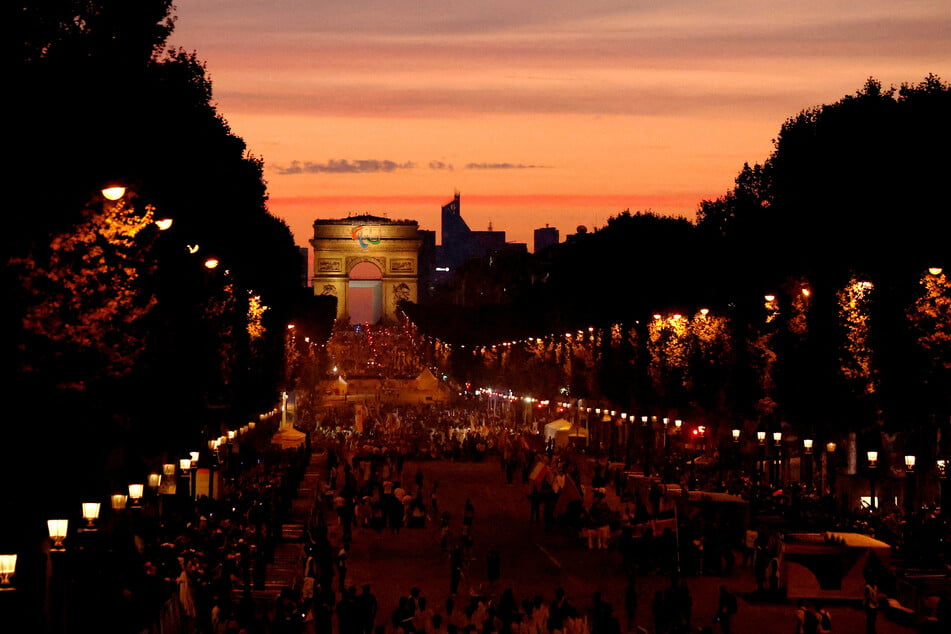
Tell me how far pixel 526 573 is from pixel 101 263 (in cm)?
1322

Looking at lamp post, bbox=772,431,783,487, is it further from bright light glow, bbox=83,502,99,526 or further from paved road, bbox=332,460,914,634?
bright light glow, bbox=83,502,99,526

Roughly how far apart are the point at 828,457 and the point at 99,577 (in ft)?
102

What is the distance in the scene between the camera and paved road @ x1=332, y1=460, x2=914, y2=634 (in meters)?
28.2

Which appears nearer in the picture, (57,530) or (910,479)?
(57,530)

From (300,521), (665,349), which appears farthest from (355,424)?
(300,521)

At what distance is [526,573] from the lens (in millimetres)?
34219

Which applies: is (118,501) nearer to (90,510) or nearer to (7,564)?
(90,510)

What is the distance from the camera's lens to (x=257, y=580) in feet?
93.9

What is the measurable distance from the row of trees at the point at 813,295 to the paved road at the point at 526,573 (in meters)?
7.92

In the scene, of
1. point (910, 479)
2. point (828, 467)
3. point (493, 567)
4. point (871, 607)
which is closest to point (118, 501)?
point (493, 567)

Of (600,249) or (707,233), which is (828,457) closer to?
(707,233)

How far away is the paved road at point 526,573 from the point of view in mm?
28219

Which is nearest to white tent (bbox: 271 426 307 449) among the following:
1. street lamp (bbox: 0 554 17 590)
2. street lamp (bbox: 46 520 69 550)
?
street lamp (bbox: 46 520 69 550)

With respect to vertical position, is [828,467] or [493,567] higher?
[828,467]
